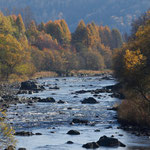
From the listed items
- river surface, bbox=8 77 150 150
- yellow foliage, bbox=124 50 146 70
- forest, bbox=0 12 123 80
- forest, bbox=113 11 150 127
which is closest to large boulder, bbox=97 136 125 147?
river surface, bbox=8 77 150 150

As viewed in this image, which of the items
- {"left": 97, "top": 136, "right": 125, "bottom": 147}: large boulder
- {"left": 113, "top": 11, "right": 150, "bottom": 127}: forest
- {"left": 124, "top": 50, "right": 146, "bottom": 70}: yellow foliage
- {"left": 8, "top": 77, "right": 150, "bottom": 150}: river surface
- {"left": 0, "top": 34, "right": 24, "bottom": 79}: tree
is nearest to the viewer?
{"left": 97, "top": 136, "right": 125, "bottom": 147}: large boulder

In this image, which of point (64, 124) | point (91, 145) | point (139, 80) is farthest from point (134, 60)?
point (91, 145)

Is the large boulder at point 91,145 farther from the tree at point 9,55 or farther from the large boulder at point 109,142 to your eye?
the tree at point 9,55

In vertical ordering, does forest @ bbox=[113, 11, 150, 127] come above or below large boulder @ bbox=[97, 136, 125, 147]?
above

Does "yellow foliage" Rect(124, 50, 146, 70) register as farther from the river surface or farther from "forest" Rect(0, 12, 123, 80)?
"forest" Rect(0, 12, 123, 80)

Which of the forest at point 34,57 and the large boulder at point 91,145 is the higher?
the forest at point 34,57

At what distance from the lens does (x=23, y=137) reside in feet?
125

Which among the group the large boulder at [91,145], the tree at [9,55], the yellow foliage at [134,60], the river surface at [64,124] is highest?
the tree at [9,55]

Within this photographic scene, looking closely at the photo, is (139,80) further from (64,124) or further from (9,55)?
(9,55)

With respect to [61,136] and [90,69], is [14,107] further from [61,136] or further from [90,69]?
[90,69]

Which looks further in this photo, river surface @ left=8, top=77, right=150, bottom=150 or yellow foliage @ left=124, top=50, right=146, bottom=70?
yellow foliage @ left=124, top=50, right=146, bottom=70

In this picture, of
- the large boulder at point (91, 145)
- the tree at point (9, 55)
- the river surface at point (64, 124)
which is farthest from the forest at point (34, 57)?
the large boulder at point (91, 145)

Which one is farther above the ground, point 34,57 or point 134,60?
point 34,57

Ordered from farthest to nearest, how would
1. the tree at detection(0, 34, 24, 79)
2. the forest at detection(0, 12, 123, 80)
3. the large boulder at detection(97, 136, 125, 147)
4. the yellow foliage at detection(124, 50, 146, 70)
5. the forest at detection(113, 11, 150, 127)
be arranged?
the forest at detection(0, 12, 123, 80), the tree at detection(0, 34, 24, 79), the forest at detection(113, 11, 150, 127), the yellow foliage at detection(124, 50, 146, 70), the large boulder at detection(97, 136, 125, 147)
